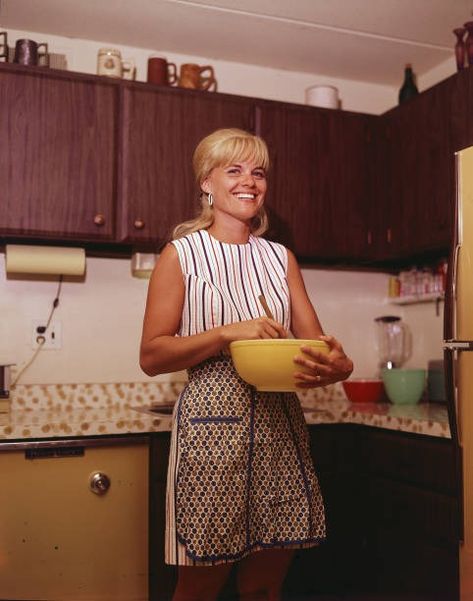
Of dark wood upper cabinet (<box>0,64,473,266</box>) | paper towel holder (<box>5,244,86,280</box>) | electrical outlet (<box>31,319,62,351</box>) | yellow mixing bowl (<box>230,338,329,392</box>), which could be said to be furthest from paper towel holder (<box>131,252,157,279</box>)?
yellow mixing bowl (<box>230,338,329,392</box>)

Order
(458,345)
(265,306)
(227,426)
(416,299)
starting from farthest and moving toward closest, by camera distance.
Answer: (416,299) < (458,345) < (265,306) < (227,426)

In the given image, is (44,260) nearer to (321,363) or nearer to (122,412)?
(122,412)

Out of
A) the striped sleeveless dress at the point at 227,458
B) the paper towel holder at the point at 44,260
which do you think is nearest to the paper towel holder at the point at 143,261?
the paper towel holder at the point at 44,260

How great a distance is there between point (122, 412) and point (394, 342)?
134 cm

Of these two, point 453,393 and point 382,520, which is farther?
point 382,520

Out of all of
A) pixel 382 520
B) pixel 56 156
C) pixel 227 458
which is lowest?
pixel 382 520

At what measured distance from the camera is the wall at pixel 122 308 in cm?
280

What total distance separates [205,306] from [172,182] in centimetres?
117

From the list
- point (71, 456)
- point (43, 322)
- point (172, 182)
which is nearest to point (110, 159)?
point (172, 182)

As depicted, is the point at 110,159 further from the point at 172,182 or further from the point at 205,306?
the point at 205,306

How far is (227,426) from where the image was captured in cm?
158

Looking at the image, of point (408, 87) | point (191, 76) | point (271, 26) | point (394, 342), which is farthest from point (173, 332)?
point (408, 87)

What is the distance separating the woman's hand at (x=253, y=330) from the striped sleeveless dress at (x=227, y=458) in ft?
0.44

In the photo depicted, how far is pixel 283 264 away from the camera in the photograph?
1.83 metres
